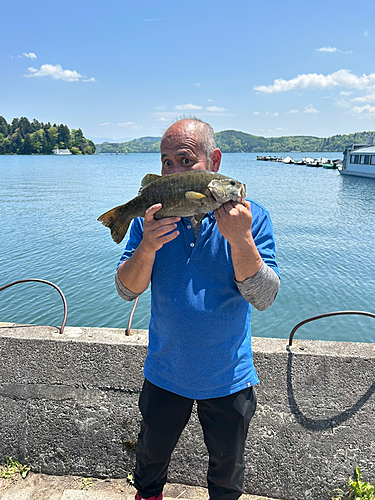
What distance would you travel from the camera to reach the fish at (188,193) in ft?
6.52

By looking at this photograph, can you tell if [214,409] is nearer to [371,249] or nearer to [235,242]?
[235,242]

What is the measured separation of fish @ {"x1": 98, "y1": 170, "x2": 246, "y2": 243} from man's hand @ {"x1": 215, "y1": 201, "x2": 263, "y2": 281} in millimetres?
59

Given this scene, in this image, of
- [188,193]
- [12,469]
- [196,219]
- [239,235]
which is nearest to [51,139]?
[12,469]

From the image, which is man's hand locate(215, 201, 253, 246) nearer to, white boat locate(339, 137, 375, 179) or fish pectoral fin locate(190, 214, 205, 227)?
fish pectoral fin locate(190, 214, 205, 227)

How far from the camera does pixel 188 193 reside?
2070mm

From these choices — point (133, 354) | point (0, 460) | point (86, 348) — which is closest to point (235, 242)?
point (133, 354)

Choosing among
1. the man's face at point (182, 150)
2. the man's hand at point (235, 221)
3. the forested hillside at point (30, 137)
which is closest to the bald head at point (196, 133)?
the man's face at point (182, 150)

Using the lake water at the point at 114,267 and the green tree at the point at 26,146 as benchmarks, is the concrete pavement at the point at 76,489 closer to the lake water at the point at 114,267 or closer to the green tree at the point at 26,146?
the lake water at the point at 114,267

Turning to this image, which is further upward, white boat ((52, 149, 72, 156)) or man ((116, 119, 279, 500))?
white boat ((52, 149, 72, 156))

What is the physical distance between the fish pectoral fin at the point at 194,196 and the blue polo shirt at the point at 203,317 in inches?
11.0

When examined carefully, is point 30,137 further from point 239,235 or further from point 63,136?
point 239,235

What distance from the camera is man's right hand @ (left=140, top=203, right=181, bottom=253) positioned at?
2.09 meters

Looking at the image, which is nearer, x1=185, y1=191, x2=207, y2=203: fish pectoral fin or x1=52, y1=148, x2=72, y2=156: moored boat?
x1=185, y1=191, x2=207, y2=203: fish pectoral fin

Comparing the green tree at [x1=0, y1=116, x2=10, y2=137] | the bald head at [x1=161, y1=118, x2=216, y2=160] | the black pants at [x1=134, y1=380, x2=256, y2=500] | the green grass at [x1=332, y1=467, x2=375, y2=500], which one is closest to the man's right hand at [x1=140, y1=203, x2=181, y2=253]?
the bald head at [x1=161, y1=118, x2=216, y2=160]
